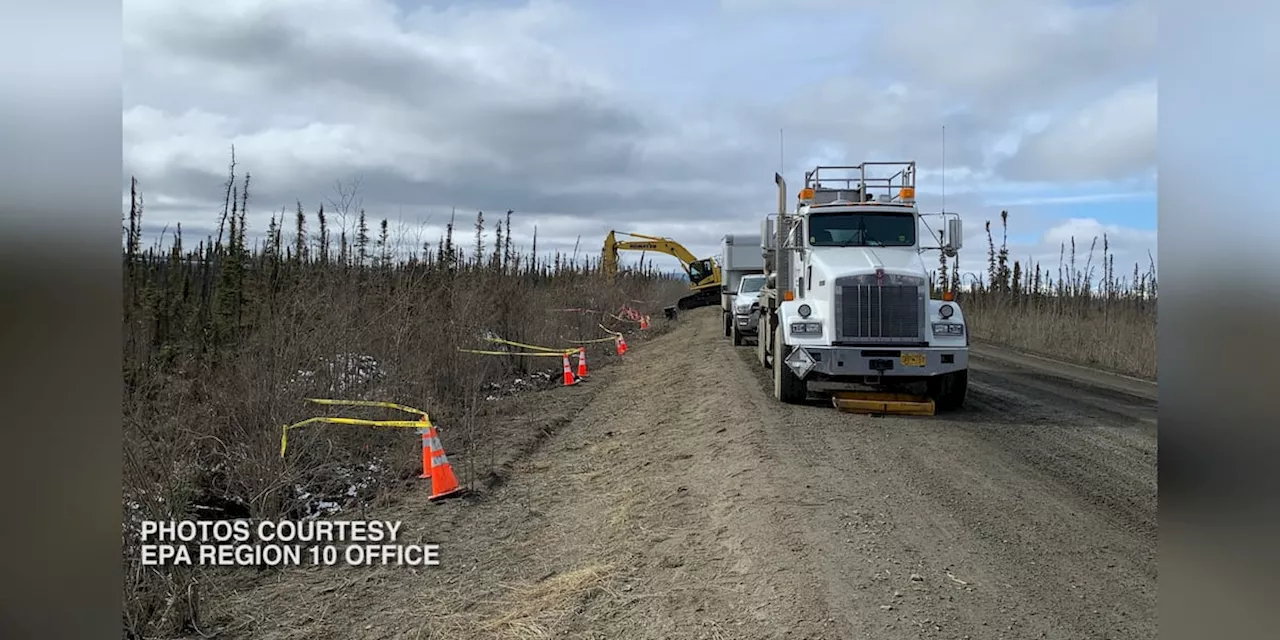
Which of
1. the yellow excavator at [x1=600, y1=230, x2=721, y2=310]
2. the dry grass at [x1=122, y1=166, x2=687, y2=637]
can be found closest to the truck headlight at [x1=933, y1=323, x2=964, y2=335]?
the dry grass at [x1=122, y1=166, x2=687, y2=637]

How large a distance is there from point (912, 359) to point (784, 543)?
17.2ft

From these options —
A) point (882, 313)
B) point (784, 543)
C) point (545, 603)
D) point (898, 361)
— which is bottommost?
point (545, 603)

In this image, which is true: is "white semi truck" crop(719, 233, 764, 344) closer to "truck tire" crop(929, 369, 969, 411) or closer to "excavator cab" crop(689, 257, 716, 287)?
"excavator cab" crop(689, 257, 716, 287)

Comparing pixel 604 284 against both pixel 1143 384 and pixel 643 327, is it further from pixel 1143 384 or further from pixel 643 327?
pixel 1143 384

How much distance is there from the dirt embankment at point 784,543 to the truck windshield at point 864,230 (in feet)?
10.0

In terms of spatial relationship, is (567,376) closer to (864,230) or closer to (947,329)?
(864,230)

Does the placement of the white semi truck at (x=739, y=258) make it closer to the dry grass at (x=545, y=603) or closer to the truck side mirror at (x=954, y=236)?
the truck side mirror at (x=954, y=236)

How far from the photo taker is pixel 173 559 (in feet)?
14.4

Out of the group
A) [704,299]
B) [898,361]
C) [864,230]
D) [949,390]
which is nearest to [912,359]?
[898,361]

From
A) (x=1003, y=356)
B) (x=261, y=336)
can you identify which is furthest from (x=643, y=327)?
(x=261, y=336)

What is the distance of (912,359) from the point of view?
9359mm

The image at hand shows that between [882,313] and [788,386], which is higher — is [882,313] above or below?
above
